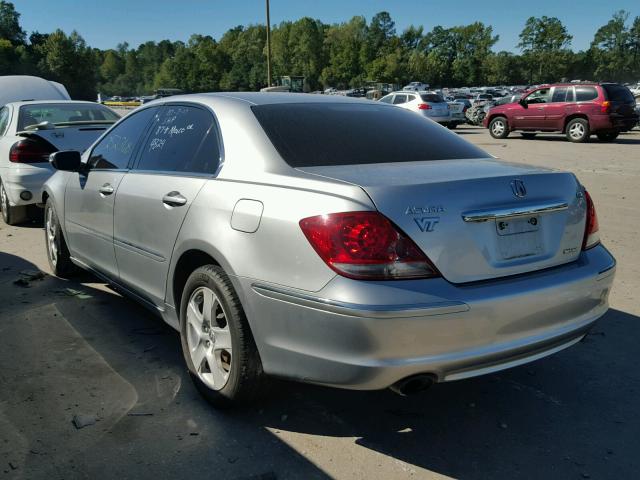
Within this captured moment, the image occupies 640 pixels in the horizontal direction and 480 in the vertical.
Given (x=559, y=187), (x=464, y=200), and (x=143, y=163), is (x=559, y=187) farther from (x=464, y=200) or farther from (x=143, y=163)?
(x=143, y=163)

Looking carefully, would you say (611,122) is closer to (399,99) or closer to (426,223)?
(399,99)

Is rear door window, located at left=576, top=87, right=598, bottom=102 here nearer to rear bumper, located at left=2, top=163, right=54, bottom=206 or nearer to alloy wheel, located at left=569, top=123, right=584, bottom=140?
alloy wheel, located at left=569, top=123, right=584, bottom=140

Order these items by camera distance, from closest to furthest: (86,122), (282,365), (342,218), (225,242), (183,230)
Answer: (342,218) < (282,365) < (225,242) < (183,230) < (86,122)

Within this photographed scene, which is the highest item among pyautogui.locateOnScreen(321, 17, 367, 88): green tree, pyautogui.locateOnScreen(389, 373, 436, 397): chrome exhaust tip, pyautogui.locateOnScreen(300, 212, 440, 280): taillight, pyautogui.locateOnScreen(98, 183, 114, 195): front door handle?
pyautogui.locateOnScreen(321, 17, 367, 88): green tree

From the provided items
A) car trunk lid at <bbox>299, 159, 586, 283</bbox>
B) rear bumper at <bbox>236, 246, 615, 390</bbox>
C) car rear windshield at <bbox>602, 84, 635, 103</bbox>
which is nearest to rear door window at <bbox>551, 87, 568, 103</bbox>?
car rear windshield at <bbox>602, 84, 635, 103</bbox>

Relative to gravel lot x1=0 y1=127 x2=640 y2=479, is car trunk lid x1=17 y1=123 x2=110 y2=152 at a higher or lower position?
higher

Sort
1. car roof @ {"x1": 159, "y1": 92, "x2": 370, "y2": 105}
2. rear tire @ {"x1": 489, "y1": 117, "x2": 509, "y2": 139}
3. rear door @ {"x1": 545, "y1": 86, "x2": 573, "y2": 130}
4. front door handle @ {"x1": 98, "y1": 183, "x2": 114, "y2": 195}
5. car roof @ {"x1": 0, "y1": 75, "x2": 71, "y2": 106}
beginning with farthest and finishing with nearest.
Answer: rear tire @ {"x1": 489, "y1": 117, "x2": 509, "y2": 139}
rear door @ {"x1": 545, "y1": 86, "x2": 573, "y2": 130}
car roof @ {"x1": 0, "y1": 75, "x2": 71, "y2": 106}
front door handle @ {"x1": 98, "y1": 183, "x2": 114, "y2": 195}
car roof @ {"x1": 159, "y1": 92, "x2": 370, "y2": 105}

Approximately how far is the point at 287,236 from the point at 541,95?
19230 mm

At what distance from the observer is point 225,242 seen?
2760mm

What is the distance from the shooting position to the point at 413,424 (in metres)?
2.91

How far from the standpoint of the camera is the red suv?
1792cm

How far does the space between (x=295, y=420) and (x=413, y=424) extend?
1.91 ft

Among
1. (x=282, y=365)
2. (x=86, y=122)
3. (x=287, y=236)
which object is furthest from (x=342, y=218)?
(x=86, y=122)

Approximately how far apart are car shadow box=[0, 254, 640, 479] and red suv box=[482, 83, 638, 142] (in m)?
16.3
